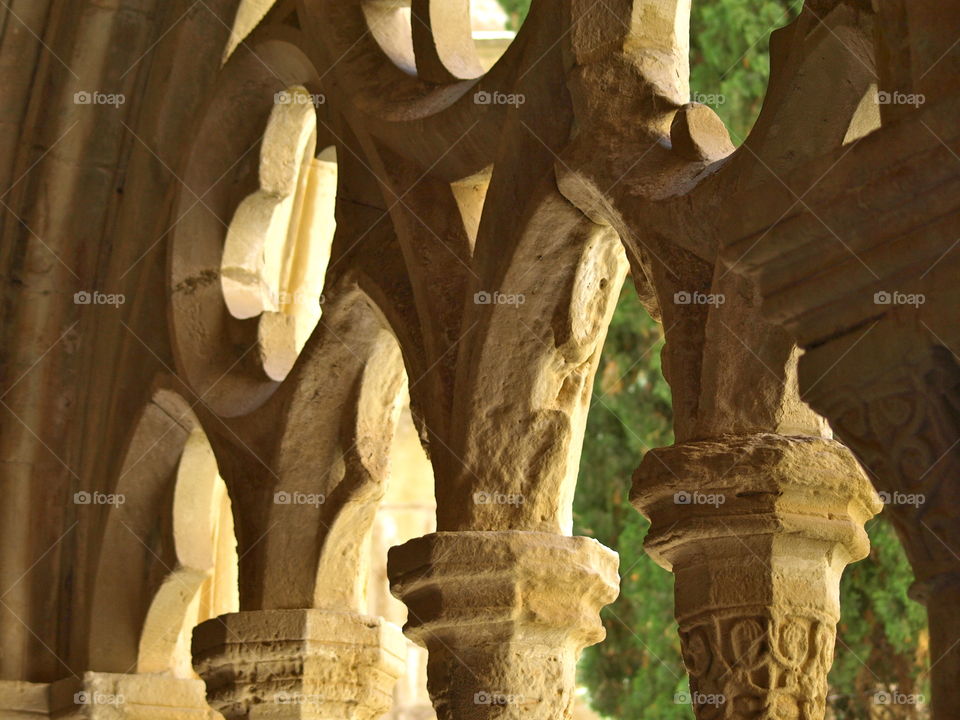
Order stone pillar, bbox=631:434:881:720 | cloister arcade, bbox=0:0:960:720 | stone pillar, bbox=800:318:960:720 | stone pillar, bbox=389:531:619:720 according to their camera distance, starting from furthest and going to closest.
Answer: stone pillar, bbox=389:531:619:720, stone pillar, bbox=631:434:881:720, cloister arcade, bbox=0:0:960:720, stone pillar, bbox=800:318:960:720

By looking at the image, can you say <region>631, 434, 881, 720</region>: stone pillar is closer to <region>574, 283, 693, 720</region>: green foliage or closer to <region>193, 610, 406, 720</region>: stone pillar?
<region>193, 610, 406, 720</region>: stone pillar

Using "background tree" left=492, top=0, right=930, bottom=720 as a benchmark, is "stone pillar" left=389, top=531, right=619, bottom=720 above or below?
below

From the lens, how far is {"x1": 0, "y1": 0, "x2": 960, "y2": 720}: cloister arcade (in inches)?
90.4

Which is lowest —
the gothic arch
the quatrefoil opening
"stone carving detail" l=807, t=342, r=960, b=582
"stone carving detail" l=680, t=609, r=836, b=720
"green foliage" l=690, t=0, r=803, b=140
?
"stone carving detail" l=680, t=609, r=836, b=720

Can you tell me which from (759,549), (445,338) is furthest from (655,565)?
(759,549)

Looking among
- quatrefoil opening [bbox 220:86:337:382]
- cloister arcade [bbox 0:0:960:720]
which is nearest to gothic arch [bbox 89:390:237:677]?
cloister arcade [bbox 0:0:960:720]

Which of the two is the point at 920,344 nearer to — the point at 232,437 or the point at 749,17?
the point at 232,437

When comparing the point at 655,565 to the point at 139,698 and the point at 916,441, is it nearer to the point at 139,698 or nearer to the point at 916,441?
the point at 139,698

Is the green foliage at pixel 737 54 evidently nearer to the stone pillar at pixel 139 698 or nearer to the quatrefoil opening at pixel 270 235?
the quatrefoil opening at pixel 270 235

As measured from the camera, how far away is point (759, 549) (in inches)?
113

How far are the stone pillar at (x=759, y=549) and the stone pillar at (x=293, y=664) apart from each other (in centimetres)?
148

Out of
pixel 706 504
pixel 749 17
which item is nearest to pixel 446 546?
pixel 706 504

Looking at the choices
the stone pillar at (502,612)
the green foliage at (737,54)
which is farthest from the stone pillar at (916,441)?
the green foliage at (737,54)

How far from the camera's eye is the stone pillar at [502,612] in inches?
133
